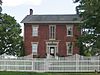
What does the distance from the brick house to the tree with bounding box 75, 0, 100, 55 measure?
2024cm

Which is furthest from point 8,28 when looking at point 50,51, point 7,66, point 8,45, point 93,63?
point 93,63

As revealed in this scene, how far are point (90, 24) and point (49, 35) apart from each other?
77.5 ft

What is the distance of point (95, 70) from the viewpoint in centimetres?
3622

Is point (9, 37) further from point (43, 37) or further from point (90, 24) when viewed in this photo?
point (90, 24)

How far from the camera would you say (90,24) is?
37.2 m

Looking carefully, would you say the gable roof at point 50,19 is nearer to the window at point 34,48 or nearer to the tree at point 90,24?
the window at point 34,48

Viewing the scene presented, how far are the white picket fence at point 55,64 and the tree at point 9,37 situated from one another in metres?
21.3

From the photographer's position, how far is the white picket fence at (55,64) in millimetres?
36688

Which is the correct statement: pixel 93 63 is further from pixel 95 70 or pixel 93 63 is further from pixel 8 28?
pixel 8 28

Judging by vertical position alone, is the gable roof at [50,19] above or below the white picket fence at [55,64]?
above

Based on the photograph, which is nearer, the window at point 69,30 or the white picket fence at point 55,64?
the white picket fence at point 55,64

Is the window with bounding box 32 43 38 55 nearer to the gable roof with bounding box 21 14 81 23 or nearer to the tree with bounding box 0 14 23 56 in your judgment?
the tree with bounding box 0 14 23 56

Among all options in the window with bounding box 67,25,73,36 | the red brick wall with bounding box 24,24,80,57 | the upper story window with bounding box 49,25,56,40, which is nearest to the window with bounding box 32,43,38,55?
the red brick wall with bounding box 24,24,80,57

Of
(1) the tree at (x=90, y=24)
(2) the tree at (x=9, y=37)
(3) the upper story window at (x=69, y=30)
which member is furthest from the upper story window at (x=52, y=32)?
(1) the tree at (x=90, y=24)
